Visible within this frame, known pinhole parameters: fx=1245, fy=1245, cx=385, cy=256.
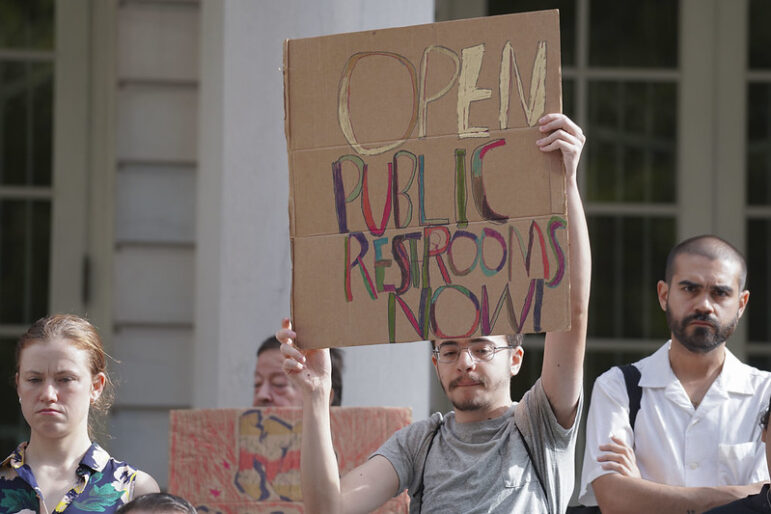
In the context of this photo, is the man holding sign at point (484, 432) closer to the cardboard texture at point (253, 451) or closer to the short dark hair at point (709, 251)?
the cardboard texture at point (253, 451)

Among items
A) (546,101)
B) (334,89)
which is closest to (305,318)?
(334,89)

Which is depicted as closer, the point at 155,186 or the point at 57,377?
the point at 57,377

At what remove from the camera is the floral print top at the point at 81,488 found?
2.99 metres

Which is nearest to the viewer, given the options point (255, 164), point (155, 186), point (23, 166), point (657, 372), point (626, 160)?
point (657, 372)

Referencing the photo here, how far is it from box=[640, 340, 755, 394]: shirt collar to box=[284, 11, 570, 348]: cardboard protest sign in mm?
862

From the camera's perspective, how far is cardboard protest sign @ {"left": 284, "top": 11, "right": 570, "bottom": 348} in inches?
107

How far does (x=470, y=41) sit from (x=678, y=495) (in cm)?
127

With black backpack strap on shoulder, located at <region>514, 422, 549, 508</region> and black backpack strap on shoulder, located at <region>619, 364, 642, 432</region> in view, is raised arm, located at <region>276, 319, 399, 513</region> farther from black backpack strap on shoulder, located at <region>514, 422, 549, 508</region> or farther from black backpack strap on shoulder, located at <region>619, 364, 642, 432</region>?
black backpack strap on shoulder, located at <region>619, 364, 642, 432</region>

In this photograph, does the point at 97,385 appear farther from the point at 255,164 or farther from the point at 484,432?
the point at 255,164

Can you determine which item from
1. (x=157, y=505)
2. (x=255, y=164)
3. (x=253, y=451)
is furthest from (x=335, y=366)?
(x=157, y=505)

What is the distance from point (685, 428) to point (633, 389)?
0.18m

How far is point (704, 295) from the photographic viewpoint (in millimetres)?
3424

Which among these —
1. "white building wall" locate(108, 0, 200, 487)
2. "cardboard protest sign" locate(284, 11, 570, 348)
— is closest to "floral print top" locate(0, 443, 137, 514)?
"cardboard protest sign" locate(284, 11, 570, 348)

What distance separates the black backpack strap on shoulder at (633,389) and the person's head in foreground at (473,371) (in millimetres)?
574
